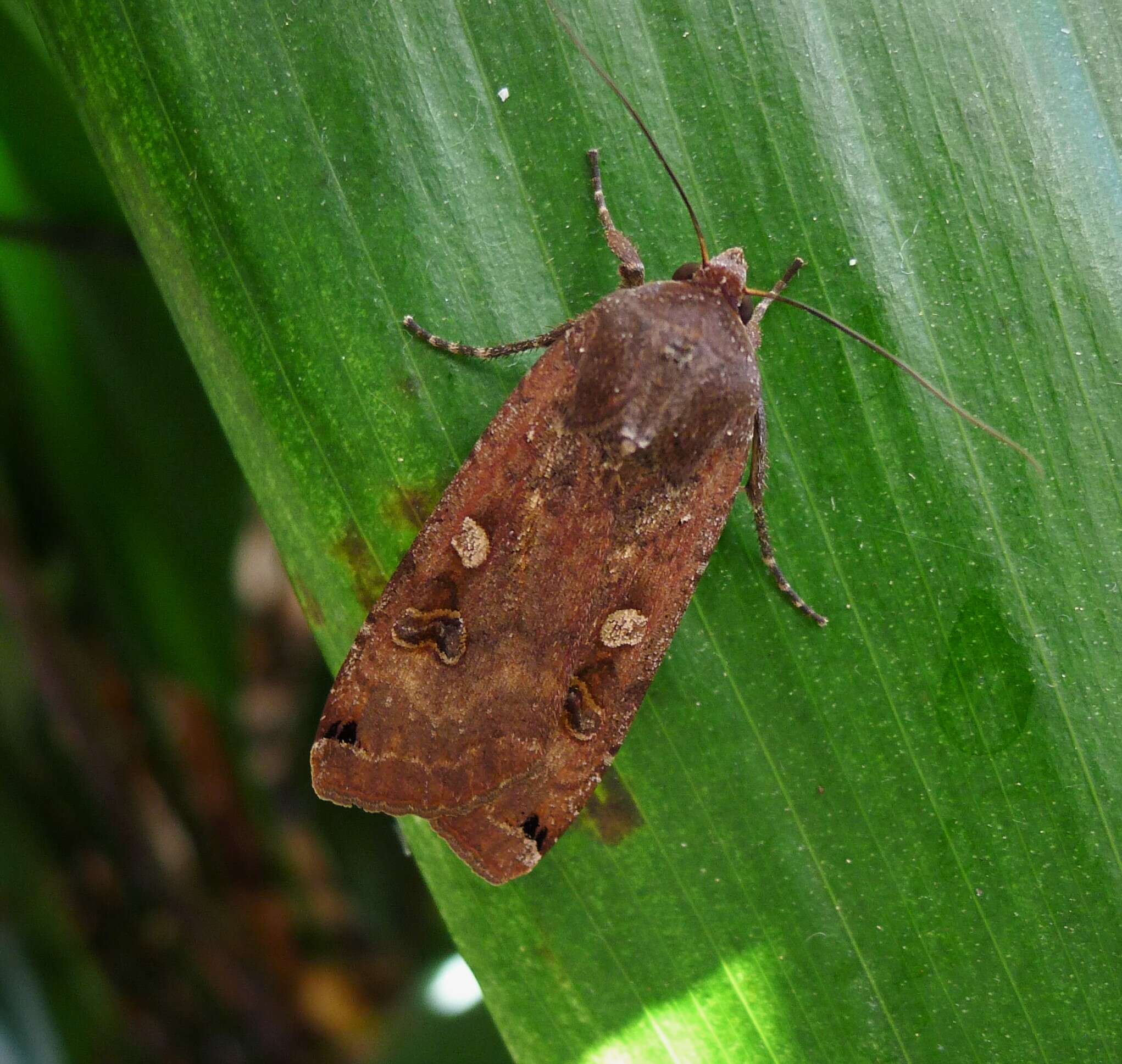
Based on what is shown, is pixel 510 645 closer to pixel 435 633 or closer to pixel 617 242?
pixel 435 633

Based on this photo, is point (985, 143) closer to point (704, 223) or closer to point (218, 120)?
point (704, 223)

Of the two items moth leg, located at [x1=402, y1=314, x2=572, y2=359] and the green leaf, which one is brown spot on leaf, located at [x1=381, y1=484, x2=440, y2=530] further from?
moth leg, located at [x1=402, y1=314, x2=572, y2=359]

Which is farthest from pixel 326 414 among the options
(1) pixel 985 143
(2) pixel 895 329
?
(1) pixel 985 143

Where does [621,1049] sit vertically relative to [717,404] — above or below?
below

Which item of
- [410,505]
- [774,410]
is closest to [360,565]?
[410,505]

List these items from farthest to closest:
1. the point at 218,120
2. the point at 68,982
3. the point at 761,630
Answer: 1. the point at 68,982
2. the point at 761,630
3. the point at 218,120

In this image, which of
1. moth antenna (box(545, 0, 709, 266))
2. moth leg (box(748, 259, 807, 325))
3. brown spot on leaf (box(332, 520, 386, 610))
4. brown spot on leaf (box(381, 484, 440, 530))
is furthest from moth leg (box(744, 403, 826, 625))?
brown spot on leaf (box(332, 520, 386, 610))

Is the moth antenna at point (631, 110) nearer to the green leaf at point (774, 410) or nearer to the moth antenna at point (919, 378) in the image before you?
the green leaf at point (774, 410)
